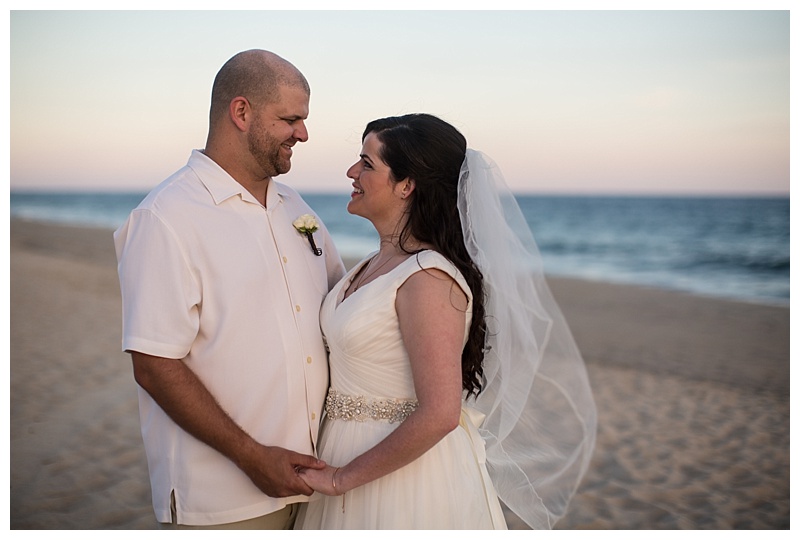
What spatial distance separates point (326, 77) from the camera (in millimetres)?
6359

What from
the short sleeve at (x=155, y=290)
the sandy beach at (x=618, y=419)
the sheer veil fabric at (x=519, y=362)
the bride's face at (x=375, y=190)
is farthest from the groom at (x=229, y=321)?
→ the sandy beach at (x=618, y=419)

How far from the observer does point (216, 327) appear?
252 cm

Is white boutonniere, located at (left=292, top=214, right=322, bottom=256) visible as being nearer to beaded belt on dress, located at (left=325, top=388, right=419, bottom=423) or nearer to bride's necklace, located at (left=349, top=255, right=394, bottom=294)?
bride's necklace, located at (left=349, top=255, right=394, bottom=294)

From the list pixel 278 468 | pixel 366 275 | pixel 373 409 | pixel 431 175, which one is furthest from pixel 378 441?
pixel 431 175

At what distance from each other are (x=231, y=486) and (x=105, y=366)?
6.35m

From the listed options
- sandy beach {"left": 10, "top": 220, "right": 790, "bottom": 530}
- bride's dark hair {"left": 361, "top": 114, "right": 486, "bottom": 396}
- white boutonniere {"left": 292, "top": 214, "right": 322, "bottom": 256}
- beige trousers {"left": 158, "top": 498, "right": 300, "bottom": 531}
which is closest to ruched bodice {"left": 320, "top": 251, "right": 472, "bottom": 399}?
bride's dark hair {"left": 361, "top": 114, "right": 486, "bottom": 396}

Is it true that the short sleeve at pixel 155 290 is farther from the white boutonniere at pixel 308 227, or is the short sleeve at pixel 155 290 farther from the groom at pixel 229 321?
the white boutonniere at pixel 308 227

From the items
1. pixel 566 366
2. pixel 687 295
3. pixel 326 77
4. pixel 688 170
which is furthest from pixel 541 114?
pixel 688 170

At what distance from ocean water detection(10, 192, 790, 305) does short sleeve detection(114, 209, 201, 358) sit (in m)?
15.1

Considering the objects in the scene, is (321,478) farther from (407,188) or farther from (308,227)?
(407,188)

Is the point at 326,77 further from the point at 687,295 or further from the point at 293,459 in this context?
the point at 687,295

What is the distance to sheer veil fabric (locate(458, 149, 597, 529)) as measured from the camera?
2674 millimetres

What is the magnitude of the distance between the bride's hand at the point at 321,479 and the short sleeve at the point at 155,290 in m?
0.60

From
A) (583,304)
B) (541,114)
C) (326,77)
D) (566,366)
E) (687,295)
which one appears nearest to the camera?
(566,366)
